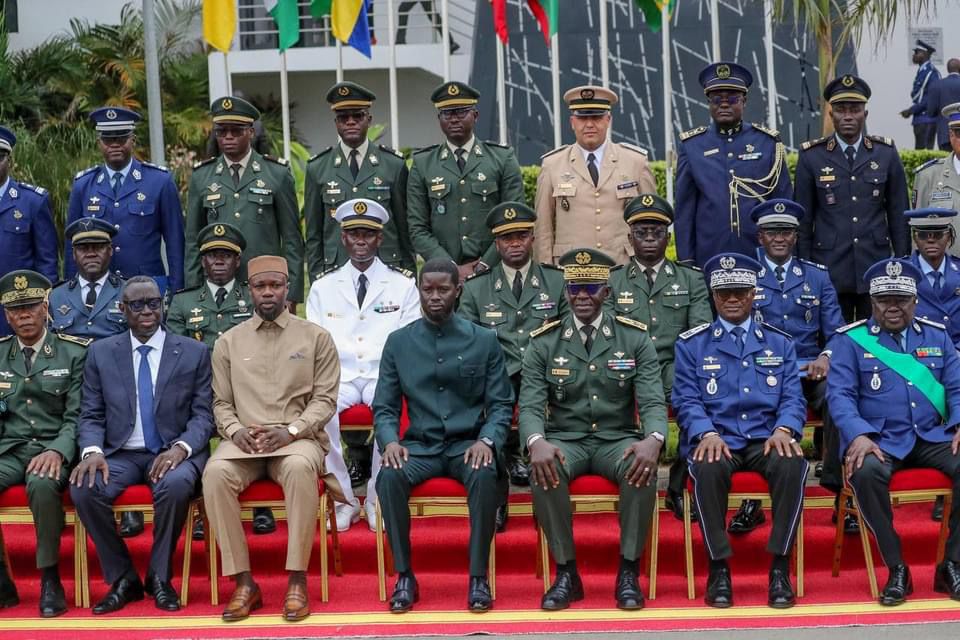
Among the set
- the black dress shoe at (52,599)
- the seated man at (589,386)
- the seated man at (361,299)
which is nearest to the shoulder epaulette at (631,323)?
the seated man at (589,386)

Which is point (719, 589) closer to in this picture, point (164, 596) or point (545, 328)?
point (545, 328)

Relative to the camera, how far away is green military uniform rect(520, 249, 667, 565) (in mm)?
6895

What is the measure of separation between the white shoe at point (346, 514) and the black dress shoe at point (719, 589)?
204cm

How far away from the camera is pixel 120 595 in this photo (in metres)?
6.71

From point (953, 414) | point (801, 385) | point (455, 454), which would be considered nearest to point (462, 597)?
point (455, 454)

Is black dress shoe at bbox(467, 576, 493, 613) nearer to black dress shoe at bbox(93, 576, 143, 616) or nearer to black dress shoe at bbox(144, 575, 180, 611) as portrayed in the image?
black dress shoe at bbox(144, 575, 180, 611)

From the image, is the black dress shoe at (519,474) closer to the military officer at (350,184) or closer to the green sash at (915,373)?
the military officer at (350,184)

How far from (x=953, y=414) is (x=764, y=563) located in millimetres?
1252

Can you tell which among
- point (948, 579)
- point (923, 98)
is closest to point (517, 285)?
point (948, 579)

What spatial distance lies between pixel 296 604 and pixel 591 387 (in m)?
1.86

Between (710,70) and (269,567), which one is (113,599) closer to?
(269,567)

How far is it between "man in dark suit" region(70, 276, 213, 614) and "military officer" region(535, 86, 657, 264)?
8.07 ft

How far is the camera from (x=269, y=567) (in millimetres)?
7211

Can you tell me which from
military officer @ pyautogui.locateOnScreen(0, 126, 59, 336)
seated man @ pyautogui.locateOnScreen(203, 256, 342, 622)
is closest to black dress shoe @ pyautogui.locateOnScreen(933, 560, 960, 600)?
seated man @ pyautogui.locateOnScreen(203, 256, 342, 622)
